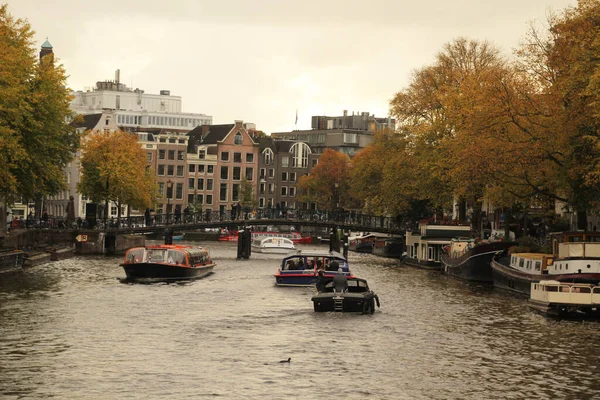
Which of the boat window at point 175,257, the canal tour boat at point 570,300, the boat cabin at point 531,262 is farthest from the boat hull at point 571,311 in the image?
the boat window at point 175,257

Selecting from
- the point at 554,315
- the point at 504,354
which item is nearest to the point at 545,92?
the point at 554,315

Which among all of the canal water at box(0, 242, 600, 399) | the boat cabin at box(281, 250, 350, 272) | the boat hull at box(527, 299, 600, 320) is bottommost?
the canal water at box(0, 242, 600, 399)

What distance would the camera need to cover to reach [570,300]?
57875 mm

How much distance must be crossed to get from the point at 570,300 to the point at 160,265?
30.9 m

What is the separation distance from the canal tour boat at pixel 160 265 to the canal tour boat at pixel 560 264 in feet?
65.5

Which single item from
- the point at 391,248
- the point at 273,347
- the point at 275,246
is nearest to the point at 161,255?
the point at 273,347

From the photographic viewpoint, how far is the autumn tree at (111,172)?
456ft

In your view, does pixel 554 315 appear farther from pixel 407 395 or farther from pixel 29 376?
pixel 29 376

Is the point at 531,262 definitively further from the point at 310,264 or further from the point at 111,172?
the point at 111,172

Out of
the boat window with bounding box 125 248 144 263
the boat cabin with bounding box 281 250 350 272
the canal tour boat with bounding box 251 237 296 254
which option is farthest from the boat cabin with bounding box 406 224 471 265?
the boat window with bounding box 125 248 144 263

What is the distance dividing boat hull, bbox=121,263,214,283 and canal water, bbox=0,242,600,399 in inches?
216

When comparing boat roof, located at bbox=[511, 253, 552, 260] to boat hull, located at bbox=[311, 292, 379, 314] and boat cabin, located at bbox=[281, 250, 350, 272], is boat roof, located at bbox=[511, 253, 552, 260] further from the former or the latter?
boat hull, located at bbox=[311, 292, 379, 314]

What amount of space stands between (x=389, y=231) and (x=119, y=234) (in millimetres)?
→ 25689

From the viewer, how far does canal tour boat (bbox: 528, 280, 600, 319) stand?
2267 inches
